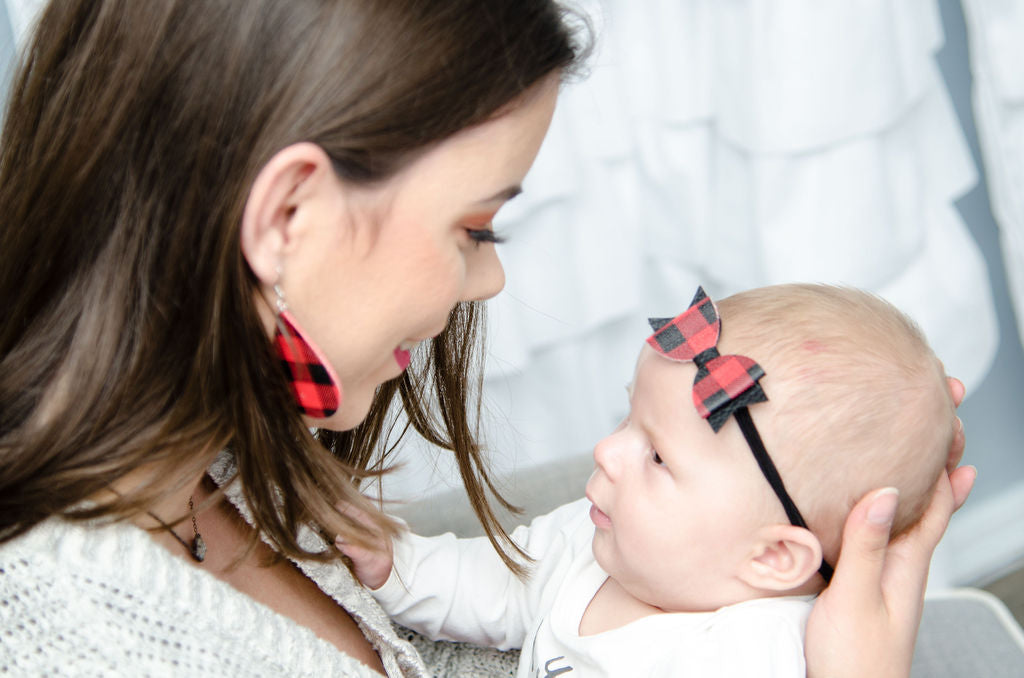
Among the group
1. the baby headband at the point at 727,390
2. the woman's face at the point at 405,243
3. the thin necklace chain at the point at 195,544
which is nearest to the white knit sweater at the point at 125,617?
the thin necklace chain at the point at 195,544

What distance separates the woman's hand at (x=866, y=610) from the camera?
33.4 inches

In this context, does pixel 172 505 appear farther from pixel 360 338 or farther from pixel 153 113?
pixel 153 113

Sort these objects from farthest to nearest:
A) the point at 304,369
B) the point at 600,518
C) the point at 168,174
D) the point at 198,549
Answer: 1. the point at 600,518
2. the point at 198,549
3. the point at 304,369
4. the point at 168,174

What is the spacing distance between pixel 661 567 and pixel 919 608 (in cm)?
25

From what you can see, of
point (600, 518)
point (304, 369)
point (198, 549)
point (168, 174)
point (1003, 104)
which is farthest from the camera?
point (1003, 104)

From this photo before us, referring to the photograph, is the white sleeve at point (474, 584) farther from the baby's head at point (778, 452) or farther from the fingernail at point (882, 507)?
the fingernail at point (882, 507)

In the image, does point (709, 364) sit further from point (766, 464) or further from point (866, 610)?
point (866, 610)

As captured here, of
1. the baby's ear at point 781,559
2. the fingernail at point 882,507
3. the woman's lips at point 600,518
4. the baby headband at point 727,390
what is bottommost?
the baby's ear at point 781,559

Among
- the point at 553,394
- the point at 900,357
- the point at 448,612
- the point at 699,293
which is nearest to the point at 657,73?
the point at 553,394

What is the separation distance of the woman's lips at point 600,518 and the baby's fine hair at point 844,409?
0.21 meters

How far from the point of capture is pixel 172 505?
84 cm

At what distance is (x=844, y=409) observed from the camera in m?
0.89

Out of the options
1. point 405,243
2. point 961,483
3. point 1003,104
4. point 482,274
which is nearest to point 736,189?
point 1003,104

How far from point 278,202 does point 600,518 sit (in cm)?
52
